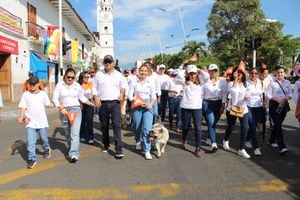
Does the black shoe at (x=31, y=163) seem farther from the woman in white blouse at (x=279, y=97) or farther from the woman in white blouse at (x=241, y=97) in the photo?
the woman in white blouse at (x=279, y=97)

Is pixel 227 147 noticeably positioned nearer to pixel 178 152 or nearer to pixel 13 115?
pixel 178 152

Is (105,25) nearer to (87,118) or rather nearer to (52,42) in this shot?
(52,42)

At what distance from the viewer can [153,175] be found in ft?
20.7

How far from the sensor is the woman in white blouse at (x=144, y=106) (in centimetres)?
762

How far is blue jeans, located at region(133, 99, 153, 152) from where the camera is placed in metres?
7.59

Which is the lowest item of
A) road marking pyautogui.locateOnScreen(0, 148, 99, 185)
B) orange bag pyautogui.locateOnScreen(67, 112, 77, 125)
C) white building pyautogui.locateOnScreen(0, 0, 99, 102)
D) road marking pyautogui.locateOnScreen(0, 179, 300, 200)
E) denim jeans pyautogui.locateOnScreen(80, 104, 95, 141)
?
road marking pyautogui.locateOnScreen(0, 148, 99, 185)

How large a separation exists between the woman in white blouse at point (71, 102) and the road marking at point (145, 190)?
69.1 inches

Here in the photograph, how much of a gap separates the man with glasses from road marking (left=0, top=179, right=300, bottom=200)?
1.96 meters

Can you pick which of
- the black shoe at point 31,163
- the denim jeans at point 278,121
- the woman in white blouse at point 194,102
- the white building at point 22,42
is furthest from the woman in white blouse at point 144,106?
the white building at point 22,42

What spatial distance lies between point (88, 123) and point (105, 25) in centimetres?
10998

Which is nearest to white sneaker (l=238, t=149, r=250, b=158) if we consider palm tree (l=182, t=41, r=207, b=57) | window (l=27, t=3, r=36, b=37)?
window (l=27, t=3, r=36, b=37)

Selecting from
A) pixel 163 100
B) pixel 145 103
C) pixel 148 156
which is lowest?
pixel 148 156

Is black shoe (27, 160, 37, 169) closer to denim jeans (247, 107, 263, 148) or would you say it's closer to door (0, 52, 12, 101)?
denim jeans (247, 107, 263, 148)

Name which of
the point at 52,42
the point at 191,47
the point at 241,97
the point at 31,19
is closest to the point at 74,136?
the point at 241,97
